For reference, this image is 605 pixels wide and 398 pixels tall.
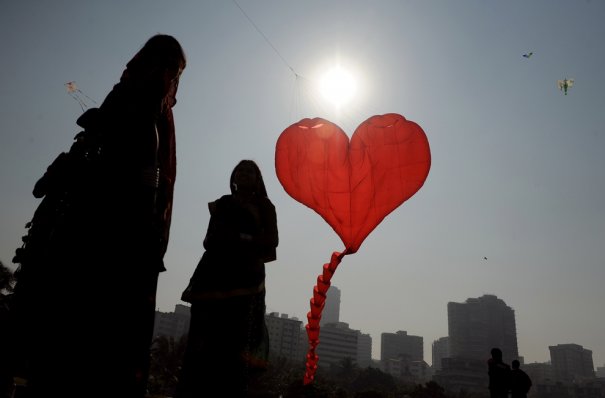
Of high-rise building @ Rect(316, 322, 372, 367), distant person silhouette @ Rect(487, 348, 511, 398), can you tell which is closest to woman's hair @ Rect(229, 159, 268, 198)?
→ distant person silhouette @ Rect(487, 348, 511, 398)

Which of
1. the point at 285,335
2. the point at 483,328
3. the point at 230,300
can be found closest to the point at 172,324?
the point at 285,335

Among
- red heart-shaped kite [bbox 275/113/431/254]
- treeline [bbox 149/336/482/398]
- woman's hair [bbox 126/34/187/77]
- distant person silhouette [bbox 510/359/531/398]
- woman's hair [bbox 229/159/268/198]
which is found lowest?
treeline [bbox 149/336/482/398]

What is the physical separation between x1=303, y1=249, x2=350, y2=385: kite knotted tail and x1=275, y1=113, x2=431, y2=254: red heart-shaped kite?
16.6 inches

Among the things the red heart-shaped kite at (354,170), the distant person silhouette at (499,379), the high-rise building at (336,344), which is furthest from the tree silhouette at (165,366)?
the high-rise building at (336,344)

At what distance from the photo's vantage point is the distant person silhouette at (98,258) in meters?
1.82

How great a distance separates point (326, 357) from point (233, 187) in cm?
16543

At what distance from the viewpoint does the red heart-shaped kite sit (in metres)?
7.48

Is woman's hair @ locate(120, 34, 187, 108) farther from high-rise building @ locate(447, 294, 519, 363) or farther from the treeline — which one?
high-rise building @ locate(447, 294, 519, 363)

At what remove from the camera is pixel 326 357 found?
521 feet

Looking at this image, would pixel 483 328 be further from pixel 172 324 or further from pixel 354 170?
pixel 354 170

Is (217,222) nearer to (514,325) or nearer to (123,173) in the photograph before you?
(123,173)

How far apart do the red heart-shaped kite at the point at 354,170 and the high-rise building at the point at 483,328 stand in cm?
18610

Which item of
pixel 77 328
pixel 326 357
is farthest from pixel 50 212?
pixel 326 357

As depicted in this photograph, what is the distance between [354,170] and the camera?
7.59 meters
